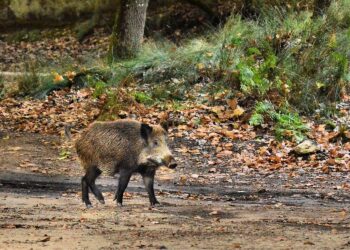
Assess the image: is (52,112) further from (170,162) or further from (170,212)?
(170,212)

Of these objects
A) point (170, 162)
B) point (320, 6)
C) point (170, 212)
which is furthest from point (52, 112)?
point (170, 212)

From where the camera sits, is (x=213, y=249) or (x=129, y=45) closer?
(x=213, y=249)

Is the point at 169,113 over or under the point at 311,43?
under

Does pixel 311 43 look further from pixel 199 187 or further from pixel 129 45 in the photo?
pixel 199 187

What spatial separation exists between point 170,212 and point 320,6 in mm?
12673

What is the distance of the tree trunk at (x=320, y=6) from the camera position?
20.0 m

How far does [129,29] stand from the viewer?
19.9 metres

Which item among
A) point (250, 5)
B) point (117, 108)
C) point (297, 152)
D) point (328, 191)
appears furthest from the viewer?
point (250, 5)

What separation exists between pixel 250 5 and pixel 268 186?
1138 centimetres

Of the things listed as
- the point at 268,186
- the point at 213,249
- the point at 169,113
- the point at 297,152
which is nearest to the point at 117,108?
the point at 169,113

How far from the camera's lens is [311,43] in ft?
59.4

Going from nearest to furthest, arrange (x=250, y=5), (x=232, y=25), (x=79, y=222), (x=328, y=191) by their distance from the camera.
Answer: (x=79, y=222), (x=328, y=191), (x=232, y=25), (x=250, y=5)

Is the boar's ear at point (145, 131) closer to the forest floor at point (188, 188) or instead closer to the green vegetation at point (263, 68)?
the forest floor at point (188, 188)

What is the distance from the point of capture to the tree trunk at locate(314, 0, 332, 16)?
65.6 feet
